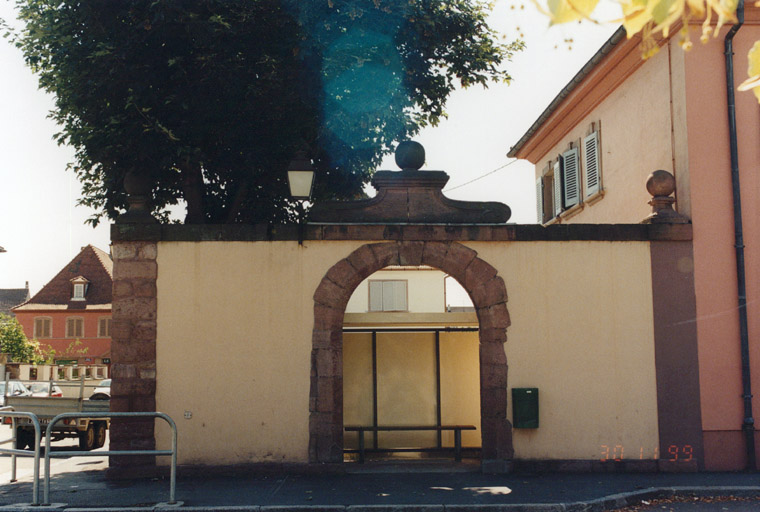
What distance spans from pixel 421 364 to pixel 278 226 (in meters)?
3.48

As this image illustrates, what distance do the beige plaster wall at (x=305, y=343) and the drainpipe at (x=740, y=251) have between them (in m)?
1.27

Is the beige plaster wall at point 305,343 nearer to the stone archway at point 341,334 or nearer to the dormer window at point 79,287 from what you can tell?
the stone archway at point 341,334

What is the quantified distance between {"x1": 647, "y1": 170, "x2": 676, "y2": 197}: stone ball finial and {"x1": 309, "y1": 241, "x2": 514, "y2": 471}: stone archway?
2.58 metres

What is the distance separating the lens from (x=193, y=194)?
1517 centimetres

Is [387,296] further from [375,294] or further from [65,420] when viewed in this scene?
[65,420]

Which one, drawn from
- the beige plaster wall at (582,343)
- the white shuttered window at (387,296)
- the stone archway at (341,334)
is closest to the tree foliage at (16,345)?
the white shuttered window at (387,296)

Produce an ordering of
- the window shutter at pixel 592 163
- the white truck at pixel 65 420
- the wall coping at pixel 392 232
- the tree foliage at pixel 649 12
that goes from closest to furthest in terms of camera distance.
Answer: the tree foliage at pixel 649 12 → the wall coping at pixel 392 232 → the white truck at pixel 65 420 → the window shutter at pixel 592 163

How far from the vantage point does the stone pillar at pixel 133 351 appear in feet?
36.0

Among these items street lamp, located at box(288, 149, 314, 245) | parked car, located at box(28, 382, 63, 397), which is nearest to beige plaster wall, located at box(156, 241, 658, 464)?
street lamp, located at box(288, 149, 314, 245)

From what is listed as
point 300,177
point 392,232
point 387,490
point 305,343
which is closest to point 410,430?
point 305,343

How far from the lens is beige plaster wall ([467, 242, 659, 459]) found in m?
11.3

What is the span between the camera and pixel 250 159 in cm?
1438

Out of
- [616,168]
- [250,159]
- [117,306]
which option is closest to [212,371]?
[117,306]

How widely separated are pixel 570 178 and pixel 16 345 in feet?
149
